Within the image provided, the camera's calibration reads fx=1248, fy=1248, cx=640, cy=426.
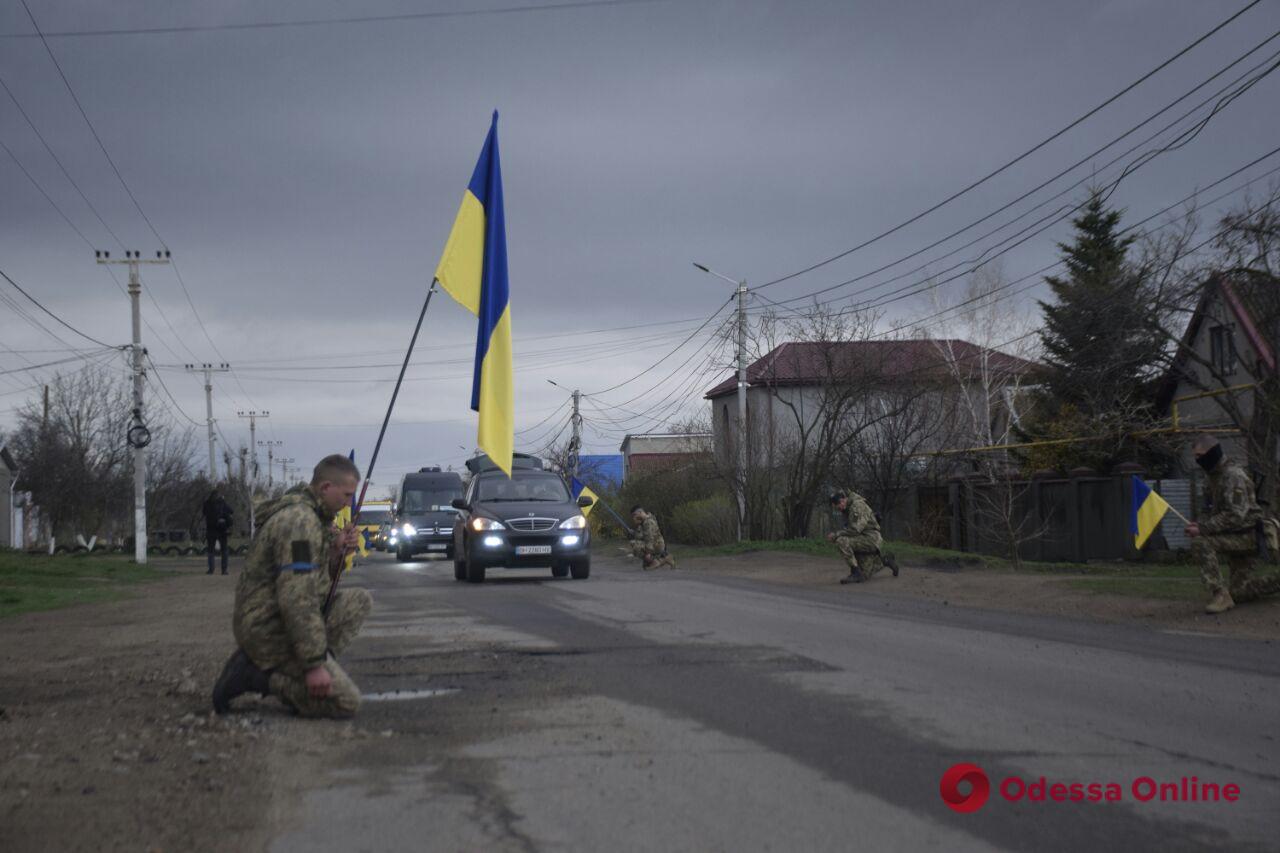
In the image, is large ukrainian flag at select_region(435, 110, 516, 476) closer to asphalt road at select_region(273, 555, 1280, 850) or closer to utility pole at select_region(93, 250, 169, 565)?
asphalt road at select_region(273, 555, 1280, 850)

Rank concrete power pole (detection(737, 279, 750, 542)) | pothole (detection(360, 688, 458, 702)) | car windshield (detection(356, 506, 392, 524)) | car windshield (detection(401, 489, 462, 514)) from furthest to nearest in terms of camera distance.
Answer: car windshield (detection(356, 506, 392, 524))
car windshield (detection(401, 489, 462, 514))
concrete power pole (detection(737, 279, 750, 542))
pothole (detection(360, 688, 458, 702))

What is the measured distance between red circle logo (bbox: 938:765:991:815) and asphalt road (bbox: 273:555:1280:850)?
0.17 feet

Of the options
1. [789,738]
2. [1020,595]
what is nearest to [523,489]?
[1020,595]

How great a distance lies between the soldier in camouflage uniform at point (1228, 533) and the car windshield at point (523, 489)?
11.3m

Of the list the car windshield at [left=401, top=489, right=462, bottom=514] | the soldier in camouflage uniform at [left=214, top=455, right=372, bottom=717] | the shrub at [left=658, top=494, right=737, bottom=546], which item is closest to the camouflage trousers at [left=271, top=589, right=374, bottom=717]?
Result: the soldier in camouflage uniform at [left=214, top=455, right=372, bottom=717]

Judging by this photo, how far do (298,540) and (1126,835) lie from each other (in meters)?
4.27

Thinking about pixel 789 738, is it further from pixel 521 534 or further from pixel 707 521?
pixel 707 521

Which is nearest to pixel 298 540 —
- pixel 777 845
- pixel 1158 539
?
pixel 777 845

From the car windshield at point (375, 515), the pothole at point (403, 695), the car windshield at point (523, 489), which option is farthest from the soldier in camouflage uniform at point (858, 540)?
the car windshield at point (375, 515)

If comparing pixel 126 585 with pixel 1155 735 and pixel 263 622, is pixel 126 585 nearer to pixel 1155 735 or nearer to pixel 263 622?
pixel 263 622

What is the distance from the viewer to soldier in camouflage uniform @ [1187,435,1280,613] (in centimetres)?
1225

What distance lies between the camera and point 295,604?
6.55m

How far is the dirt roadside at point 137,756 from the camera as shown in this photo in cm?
466

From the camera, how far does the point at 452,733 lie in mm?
6504
